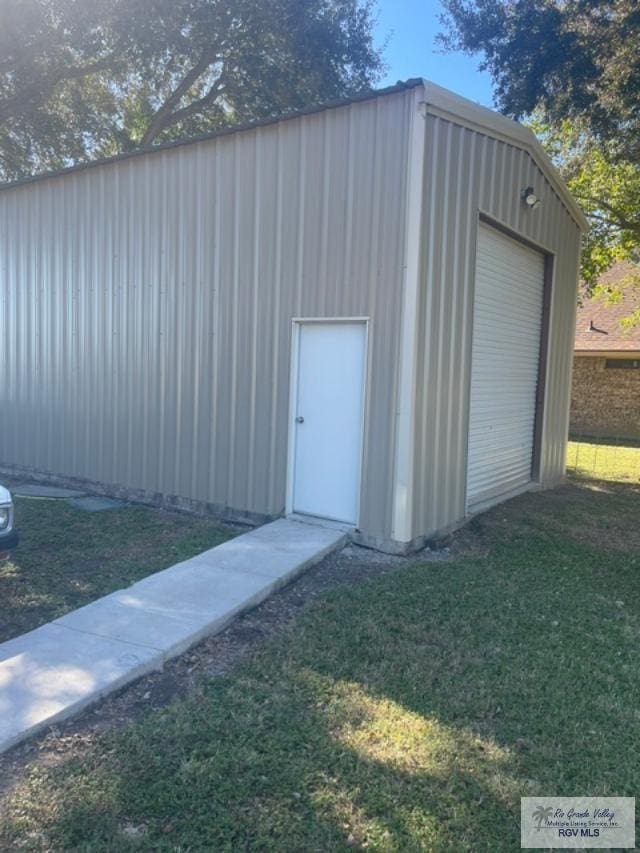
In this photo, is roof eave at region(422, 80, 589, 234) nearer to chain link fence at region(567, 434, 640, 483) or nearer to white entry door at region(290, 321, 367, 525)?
white entry door at region(290, 321, 367, 525)

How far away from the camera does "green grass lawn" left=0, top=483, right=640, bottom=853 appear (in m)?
2.45

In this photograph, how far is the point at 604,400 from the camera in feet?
66.5

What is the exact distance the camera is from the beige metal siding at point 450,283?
19.9ft

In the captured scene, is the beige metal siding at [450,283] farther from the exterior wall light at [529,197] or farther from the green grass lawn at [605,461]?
the green grass lawn at [605,461]

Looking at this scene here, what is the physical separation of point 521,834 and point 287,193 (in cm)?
597

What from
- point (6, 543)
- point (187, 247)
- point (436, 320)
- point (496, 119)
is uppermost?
point (496, 119)

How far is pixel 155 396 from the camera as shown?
7848 millimetres

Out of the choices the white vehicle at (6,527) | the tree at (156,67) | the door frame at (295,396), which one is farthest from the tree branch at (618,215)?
the white vehicle at (6,527)

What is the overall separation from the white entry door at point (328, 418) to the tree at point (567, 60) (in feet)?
16.8

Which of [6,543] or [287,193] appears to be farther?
[287,193]

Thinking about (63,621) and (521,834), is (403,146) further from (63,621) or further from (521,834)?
(521,834)

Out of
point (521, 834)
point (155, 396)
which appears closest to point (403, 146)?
point (155, 396)

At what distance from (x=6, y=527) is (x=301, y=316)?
11.5 feet

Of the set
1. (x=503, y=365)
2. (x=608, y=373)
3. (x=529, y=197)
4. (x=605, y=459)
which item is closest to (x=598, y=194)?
(x=529, y=197)
